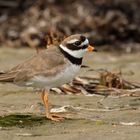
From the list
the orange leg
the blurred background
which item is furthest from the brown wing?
the blurred background

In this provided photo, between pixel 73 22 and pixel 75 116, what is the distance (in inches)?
246

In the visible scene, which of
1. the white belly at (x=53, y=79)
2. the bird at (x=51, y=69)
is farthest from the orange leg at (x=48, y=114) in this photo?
the white belly at (x=53, y=79)

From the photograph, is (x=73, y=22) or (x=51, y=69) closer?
(x=51, y=69)

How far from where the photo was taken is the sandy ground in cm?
527

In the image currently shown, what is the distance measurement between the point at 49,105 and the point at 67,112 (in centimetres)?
47

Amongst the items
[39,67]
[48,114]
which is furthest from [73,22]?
[48,114]

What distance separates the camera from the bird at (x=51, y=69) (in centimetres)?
611

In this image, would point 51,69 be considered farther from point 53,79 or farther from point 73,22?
point 73,22

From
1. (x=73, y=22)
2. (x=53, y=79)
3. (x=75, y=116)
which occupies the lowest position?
(x=73, y=22)

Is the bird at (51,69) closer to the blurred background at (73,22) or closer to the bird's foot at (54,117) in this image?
the bird's foot at (54,117)

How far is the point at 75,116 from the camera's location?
617 centimetres

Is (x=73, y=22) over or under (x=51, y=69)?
under

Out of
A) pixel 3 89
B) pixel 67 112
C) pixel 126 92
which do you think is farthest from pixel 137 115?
pixel 3 89

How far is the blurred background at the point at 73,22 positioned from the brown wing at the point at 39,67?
5.23 m
